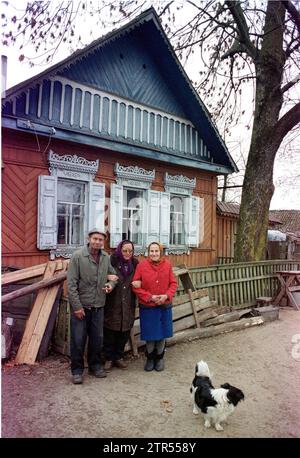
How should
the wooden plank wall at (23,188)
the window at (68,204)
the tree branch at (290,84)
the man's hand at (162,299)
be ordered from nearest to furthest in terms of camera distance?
the man's hand at (162,299)
the wooden plank wall at (23,188)
the window at (68,204)
the tree branch at (290,84)

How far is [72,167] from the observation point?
8258 millimetres

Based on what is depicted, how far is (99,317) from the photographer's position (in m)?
4.76

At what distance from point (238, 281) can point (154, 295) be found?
4569 mm

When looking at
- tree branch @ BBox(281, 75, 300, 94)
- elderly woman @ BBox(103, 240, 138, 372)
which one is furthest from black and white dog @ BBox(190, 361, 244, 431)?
tree branch @ BBox(281, 75, 300, 94)

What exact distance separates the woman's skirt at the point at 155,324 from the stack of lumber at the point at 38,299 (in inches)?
52.2

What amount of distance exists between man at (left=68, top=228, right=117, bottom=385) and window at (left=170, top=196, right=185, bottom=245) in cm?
606

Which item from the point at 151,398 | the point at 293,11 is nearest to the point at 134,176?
the point at 293,11

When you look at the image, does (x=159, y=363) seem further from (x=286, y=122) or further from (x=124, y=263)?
(x=286, y=122)

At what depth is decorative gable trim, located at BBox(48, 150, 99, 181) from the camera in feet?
26.0

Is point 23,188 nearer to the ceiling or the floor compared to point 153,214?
nearer to the ceiling

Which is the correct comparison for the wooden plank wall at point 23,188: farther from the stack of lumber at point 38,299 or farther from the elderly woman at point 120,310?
the elderly woman at point 120,310

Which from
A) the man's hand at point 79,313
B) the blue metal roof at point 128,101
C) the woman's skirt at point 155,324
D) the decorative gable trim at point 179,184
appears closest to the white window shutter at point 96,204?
the blue metal roof at point 128,101

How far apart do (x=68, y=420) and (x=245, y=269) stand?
21.4ft

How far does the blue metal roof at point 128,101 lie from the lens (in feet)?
24.9
